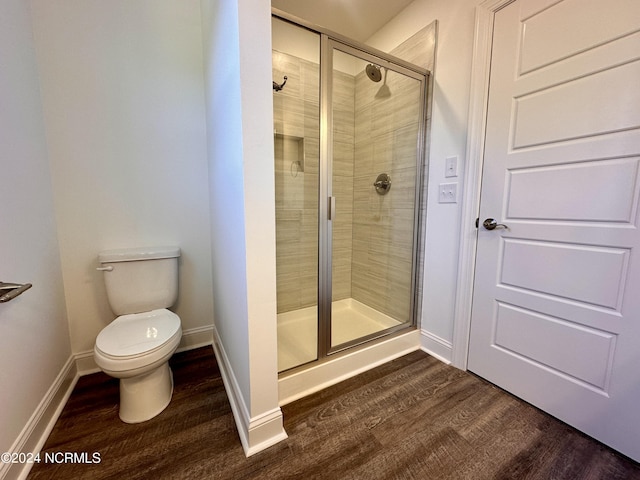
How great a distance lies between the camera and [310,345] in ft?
5.25

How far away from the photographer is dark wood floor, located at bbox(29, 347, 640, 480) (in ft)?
3.31

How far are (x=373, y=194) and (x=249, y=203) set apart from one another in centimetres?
153

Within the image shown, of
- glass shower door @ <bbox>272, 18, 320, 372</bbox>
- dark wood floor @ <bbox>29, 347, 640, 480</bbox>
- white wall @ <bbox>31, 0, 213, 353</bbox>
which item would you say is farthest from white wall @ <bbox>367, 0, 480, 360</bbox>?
white wall @ <bbox>31, 0, 213, 353</bbox>

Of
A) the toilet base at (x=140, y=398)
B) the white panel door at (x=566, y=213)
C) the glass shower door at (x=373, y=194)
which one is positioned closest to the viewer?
the white panel door at (x=566, y=213)

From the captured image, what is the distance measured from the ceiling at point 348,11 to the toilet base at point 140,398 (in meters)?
2.53

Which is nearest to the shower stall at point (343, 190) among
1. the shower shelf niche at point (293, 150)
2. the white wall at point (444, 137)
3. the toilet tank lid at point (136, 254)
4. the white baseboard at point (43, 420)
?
the shower shelf niche at point (293, 150)

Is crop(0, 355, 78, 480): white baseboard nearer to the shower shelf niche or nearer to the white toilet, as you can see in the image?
the white toilet

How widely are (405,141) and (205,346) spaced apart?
2221mm

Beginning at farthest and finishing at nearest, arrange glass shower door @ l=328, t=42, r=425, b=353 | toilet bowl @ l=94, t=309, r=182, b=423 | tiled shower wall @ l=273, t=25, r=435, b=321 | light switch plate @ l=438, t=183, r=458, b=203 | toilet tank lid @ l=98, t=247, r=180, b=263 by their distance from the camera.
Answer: glass shower door @ l=328, t=42, r=425, b=353, tiled shower wall @ l=273, t=25, r=435, b=321, light switch plate @ l=438, t=183, r=458, b=203, toilet tank lid @ l=98, t=247, r=180, b=263, toilet bowl @ l=94, t=309, r=182, b=423

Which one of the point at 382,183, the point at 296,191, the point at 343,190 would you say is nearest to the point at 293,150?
the point at 296,191

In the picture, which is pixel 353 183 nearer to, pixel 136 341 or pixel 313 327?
pixel 313 327

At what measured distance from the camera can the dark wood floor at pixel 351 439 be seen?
1010 millimetres

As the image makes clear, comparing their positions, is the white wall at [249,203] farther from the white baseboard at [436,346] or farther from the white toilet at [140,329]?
the white baseboard at [436,346]

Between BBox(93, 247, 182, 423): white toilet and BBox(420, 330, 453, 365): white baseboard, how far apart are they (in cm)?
163
